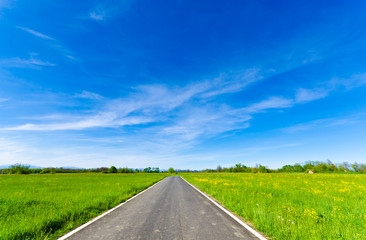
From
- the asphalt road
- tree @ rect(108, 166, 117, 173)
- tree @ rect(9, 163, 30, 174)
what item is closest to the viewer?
the asphalt road

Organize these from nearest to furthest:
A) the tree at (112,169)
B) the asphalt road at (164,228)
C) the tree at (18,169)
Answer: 1. the asphalt road at (164,228)
2. the tree at (18,169)
3. the tree at (112,169)

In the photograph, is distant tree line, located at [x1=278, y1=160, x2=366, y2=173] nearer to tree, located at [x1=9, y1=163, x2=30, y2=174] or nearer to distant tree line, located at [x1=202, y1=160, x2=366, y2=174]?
distant tree line, located at [x1=202, y1=160, x2=366, y2=174]

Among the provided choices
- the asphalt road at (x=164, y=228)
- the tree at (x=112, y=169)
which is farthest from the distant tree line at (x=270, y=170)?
the asphalt road at (x=164, y=228)

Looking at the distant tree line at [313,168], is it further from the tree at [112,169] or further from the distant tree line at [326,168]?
the tree at [112,169]

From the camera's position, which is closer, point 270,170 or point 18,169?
point 18,169

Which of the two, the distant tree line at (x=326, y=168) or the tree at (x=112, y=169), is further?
the tree at (x=112, y=169)

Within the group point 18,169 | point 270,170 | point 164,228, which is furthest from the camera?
point 270,170

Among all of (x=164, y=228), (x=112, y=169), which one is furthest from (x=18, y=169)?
(x=164, y=228)

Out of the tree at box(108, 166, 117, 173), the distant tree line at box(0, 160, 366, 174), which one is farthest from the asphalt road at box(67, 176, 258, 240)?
the tree at box(108, 166, 117, 173)

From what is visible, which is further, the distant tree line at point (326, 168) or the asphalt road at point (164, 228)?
the distant tree line at point (326, 168)

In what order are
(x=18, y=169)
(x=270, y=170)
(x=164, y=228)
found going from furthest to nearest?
(x=270, y=170), (x=18, y=169), (x=164, y=228)

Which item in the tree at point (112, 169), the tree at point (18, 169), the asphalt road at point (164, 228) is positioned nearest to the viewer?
the asphalt road at point (164, 228)

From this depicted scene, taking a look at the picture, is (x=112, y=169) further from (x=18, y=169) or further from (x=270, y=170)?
(x=270, y=170)

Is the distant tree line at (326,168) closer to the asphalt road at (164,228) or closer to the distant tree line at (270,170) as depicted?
the distant tree line at (270,170)
